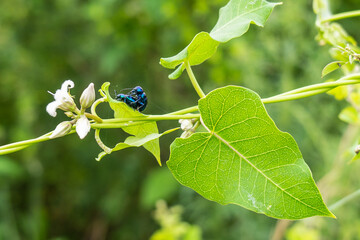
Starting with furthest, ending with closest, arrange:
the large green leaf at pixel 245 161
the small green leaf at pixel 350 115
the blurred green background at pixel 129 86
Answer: the blurred green background at pixel 129 86 < the small green leaf at pixel 350 115 < the large green leaf at pixel 245 161

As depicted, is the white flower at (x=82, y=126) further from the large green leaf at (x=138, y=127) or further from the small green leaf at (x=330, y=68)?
the small green leaf at (x=330, y=68)

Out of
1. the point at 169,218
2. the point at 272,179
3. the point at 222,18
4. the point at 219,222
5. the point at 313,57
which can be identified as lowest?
the point at 219,222

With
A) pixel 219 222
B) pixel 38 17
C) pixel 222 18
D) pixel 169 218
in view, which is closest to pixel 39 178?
pixel 38 17

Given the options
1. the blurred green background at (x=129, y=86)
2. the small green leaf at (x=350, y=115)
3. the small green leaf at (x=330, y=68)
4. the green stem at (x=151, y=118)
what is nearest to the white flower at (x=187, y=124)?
the green stem at (x=151, y=118)

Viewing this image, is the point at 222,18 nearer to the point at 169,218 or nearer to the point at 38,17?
the point at 169,218

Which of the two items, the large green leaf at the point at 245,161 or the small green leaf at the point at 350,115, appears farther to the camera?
the small green leaf at the point at 350,115

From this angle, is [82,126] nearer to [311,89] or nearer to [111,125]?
[111,125]
